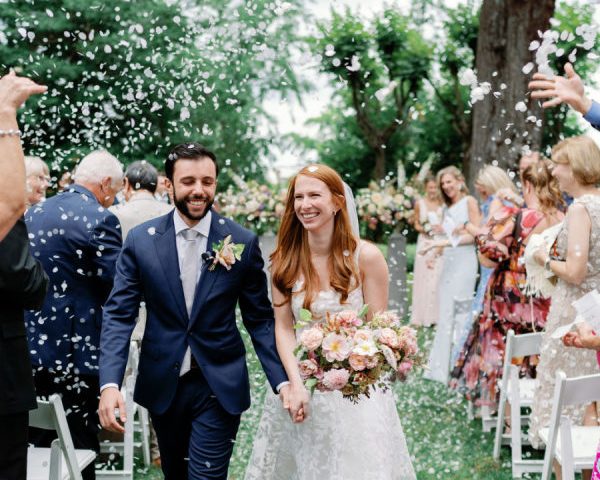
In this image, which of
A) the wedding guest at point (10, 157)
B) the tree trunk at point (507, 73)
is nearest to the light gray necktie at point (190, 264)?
the wedding guest at point (10, 157)

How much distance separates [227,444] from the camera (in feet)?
12.0

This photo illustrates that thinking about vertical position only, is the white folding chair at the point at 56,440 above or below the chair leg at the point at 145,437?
above

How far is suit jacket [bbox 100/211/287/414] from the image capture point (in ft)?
11.7

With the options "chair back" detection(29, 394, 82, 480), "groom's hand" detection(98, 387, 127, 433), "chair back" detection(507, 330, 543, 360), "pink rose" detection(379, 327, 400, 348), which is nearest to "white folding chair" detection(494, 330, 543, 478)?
"chair back" detection(507, 330, 543, 360)

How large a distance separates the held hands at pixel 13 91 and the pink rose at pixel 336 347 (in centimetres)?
158

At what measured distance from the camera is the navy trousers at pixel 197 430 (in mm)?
3561

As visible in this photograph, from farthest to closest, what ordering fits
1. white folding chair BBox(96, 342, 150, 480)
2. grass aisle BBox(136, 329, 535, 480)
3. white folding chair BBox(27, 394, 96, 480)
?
grass aisle BBox(136, 329, 535, 480)
white folding chair BBox(96, 342, 150, 480)
white folding chair BBox(27, 394, 96, 480)

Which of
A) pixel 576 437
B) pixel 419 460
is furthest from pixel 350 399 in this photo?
pixel 419 460

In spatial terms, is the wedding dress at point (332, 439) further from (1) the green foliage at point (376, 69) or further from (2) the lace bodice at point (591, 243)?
(1) the green foliage at point (376, 69)

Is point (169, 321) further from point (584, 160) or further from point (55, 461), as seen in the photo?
point (584, 160)

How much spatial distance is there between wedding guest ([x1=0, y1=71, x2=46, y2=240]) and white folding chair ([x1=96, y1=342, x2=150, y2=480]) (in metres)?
2.68

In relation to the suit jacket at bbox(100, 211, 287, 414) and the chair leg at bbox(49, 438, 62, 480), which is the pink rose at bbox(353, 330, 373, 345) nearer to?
the suit jacket at bbox(100, 211, 287, 414)

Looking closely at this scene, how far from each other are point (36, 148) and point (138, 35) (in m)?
2.60

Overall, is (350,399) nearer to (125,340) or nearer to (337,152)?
(125,340)
